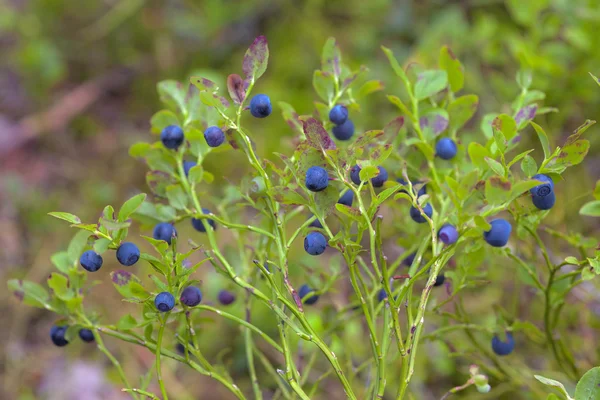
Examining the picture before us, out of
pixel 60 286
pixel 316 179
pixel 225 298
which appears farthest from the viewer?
pixel 225 298

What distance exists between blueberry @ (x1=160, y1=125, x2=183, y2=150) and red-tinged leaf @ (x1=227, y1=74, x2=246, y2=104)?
117mm

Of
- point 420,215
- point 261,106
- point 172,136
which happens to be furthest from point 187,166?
point 420,215

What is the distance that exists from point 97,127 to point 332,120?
1.63m

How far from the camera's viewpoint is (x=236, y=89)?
59cm

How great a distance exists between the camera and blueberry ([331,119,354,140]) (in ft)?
2.25

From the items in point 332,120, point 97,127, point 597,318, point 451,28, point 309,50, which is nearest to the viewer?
point 332,120

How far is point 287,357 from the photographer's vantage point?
565 mm

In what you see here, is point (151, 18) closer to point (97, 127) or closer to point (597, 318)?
point (97, 127)

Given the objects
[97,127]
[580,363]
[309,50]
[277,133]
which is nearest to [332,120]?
[580,363]

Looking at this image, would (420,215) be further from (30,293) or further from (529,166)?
(30,293)

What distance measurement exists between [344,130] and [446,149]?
115mm

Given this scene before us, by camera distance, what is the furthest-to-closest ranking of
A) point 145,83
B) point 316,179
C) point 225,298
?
point 145,83
point 225,298
point 316,179

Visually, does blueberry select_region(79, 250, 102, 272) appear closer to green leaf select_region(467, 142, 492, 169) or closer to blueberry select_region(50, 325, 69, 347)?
blueberry select_region(50, 325, 69, 347)

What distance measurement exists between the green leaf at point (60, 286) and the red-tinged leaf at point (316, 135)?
1.00 feet
